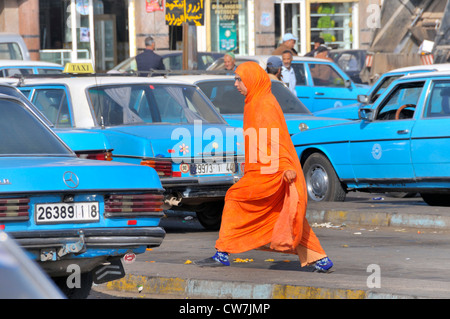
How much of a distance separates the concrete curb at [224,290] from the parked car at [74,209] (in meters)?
0.82

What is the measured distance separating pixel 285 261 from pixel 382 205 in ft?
12.7

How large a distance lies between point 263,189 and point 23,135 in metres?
Answer: 2.07

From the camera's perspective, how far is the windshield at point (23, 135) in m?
6.76

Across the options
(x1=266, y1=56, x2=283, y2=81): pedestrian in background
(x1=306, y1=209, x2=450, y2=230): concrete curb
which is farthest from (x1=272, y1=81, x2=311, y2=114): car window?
(x1=306, y1=209, x2=450, y2=230): concrete curb

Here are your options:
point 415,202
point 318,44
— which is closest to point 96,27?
point 318,44

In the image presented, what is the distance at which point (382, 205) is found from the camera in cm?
1246

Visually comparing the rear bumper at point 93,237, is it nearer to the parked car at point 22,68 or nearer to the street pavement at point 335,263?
the street pavement at point 335,263

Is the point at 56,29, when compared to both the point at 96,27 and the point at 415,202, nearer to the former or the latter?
the point at 96,27

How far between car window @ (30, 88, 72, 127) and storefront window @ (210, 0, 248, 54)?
754 inches

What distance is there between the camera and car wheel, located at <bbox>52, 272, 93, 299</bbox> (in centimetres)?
668

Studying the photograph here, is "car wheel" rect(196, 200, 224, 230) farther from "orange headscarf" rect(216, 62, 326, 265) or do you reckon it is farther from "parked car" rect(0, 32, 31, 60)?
"parked car" rect(0, 32, 31, 60)

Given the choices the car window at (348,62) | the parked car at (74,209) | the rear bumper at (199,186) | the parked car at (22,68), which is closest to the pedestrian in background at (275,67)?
the parked car at (22,68)

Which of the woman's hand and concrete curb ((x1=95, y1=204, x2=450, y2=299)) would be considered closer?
concrete curb ((x1=95, y1=204, x2=450, y2=299))

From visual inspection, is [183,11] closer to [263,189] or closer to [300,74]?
[300,74]
